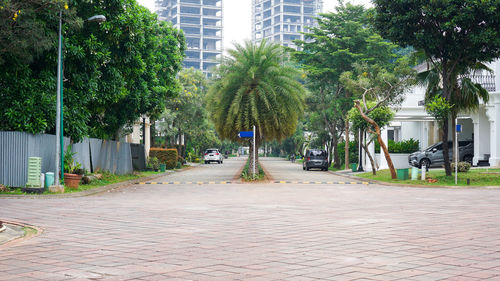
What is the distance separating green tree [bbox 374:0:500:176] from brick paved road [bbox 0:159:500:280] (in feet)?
38.1

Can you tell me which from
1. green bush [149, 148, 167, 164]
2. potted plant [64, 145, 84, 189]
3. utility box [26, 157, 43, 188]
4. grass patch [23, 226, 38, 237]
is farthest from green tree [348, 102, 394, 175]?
grass patch [23, 226, 38, 237]

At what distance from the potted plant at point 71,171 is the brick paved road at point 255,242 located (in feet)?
20.2

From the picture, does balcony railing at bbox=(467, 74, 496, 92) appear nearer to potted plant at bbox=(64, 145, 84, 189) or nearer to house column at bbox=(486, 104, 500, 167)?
house column at bbox=(486, 104, 500, 167)

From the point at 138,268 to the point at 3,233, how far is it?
3823 millimetres

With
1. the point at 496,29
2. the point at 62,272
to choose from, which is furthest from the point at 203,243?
the point at 496,29

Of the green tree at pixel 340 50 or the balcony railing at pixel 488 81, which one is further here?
the green tree at pixel 340 50

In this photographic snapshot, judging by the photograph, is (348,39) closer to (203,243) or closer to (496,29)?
(496,29)

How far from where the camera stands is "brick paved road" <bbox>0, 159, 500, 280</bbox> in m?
6.58

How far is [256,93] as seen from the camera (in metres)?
30.2

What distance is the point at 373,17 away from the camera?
2741cm

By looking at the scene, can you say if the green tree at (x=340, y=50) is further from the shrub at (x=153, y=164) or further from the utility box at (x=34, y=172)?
the utility box at (x=34, y=172)

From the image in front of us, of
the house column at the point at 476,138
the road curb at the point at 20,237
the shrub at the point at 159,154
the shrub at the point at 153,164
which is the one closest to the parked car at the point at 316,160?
the shrub at the point at 159,154

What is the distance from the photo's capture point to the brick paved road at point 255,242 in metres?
6.58

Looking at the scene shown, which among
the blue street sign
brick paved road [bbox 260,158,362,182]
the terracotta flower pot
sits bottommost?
brick paved road [bbox 260,158,362,182]
